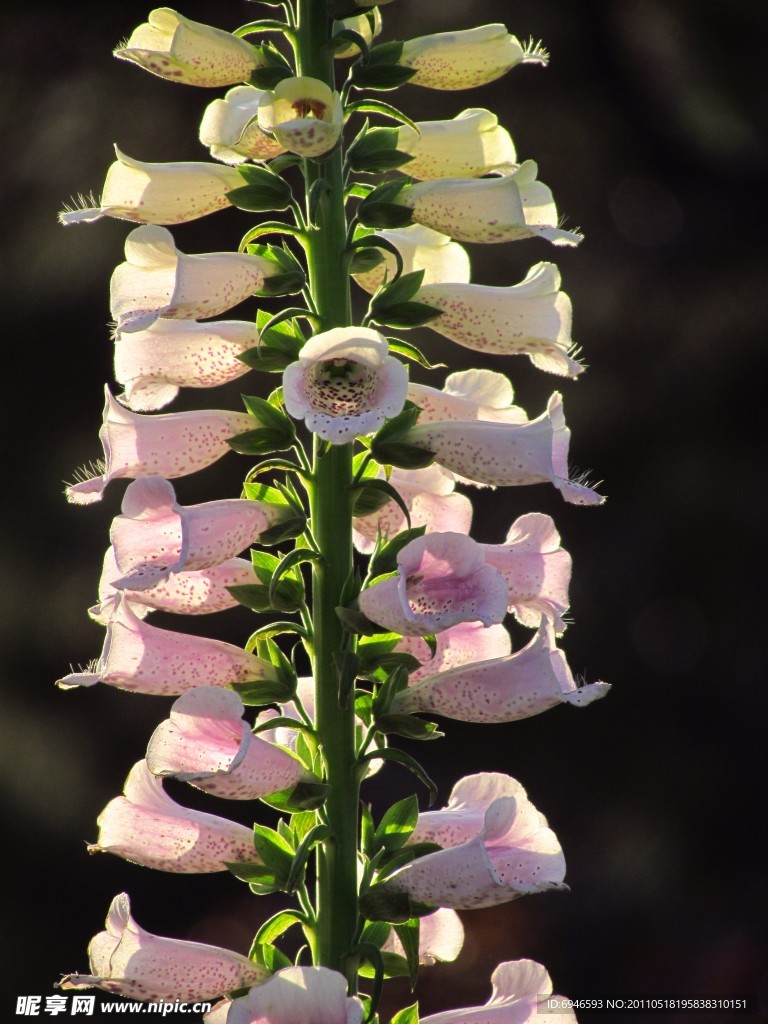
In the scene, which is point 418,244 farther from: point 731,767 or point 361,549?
point 731,767

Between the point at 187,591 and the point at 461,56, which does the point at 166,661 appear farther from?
the point at 461,56

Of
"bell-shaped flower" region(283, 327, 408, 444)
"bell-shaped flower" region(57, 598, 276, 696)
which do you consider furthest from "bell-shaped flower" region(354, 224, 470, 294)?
"bell-shaped flower" region(57, 598, 276, 696)

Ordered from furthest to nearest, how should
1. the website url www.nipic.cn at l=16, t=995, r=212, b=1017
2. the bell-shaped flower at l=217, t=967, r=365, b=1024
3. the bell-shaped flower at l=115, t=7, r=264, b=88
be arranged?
the website url www.nipic.cn at l=16, t=995, r=212, b=1017 → the bell-shaped flower at l=115, t=7, r=264, b=88 → the bell-shaped flower at l=217, t=967, r=365, b=1024

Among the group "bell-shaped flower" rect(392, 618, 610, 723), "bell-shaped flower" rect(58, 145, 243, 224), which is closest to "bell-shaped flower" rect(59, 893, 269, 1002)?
"bell-shaped flower" rect(392, 618, 610, 723)

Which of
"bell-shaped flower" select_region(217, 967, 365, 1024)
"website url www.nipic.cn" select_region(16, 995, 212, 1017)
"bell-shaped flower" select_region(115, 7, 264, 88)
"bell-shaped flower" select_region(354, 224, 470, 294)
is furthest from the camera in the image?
"website url www.nipic.cn" select_region(16, 995, 212, 1017)

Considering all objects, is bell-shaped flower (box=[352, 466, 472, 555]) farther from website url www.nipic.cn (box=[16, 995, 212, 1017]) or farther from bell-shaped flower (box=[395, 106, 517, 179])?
website url www.nipic.cn (box=[16, 995, 212, 1017])

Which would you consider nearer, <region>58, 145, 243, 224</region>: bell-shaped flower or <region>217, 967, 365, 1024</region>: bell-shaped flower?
<region>217, 967, 365, 1024</region>: bell-shaped flower

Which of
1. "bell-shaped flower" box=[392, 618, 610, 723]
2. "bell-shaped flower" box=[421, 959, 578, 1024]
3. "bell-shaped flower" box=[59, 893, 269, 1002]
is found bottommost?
"bell-shaped flower" box=[421, 959, 578, 1024]

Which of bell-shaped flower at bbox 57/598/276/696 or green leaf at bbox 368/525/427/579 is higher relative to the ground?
green leaf at bbox 368/525/427/579
